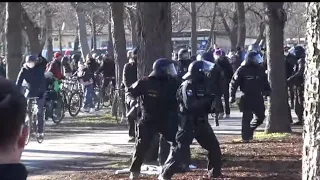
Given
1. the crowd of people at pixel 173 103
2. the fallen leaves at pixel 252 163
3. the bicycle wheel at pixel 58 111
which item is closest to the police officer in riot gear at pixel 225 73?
the crowd of people at pixel 173 103

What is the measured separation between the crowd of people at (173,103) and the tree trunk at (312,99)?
299 cm

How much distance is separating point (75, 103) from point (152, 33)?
11021 mm

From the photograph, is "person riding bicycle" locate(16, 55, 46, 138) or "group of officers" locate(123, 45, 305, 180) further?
"person riding bicycle" locate(16, 55, 46, 138)

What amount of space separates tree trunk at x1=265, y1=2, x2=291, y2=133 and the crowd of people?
3.38 ft

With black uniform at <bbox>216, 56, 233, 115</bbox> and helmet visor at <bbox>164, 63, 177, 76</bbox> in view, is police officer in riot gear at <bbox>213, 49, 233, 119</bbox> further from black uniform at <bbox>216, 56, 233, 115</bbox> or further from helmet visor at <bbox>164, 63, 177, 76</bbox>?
helmet visor at <bbox>164, 63, 177, 76</bbox>

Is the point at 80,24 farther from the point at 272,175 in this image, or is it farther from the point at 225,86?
the point at 272,175

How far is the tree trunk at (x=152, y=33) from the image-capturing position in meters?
11.2

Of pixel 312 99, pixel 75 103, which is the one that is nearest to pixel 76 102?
pixel 75 103

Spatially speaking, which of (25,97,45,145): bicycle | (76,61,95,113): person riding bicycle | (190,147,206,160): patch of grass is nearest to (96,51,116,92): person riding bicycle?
(76,61,95,113): person riding bicycle

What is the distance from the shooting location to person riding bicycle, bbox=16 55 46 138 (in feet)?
48.4

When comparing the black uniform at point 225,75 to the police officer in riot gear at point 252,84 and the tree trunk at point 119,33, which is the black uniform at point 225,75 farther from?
the police officer in riot gear at point 252,84

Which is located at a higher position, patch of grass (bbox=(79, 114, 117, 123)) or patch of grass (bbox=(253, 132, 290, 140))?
patch of grass (bbox=(253, 132, 290, 140))

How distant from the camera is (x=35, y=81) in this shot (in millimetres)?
14859

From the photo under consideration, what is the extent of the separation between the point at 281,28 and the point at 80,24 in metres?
24.8
